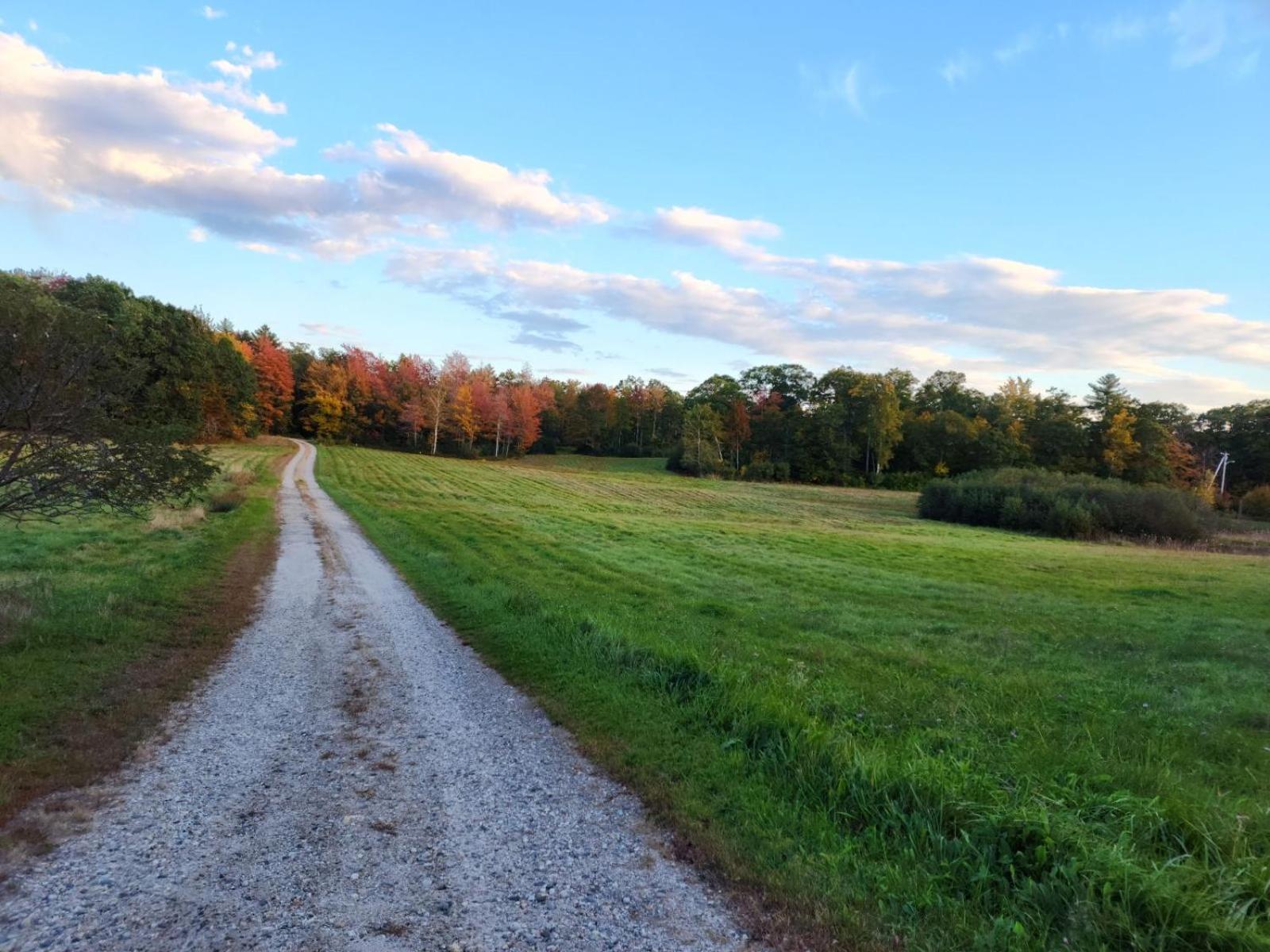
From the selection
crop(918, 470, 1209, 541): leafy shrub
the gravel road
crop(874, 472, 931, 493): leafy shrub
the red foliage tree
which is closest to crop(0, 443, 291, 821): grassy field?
the gravel road

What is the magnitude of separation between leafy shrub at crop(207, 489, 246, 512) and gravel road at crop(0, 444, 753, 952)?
20961 millimetres

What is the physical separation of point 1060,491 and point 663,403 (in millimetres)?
72996

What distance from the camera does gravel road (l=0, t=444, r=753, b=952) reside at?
3771mm

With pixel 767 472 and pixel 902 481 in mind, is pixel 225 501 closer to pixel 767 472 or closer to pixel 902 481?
pixel 767 472

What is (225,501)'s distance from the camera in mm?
26688

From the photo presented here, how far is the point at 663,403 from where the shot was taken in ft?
383

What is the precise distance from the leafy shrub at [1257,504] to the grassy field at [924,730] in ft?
214

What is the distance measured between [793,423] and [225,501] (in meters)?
81.6

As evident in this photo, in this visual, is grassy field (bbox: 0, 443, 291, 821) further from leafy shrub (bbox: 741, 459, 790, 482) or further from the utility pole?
the utility pole

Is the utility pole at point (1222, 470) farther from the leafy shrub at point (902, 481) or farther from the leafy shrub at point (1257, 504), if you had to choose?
the leafy shrub at point (902, 481)

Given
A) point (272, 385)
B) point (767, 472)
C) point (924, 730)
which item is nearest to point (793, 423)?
point (767, 472)

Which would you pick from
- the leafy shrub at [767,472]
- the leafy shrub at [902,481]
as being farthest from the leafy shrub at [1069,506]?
the leafy shrub at [767,472]

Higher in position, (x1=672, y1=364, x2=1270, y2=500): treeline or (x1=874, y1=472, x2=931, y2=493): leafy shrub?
(x1=672, y1=364, x2=1270, y2=500): treeline

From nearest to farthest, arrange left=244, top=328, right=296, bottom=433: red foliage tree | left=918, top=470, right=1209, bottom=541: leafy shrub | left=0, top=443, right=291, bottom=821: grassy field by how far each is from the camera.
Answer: left=0, top=443, right=291, bottom=821: grassy field, left=918, top=470, right=1209, bottom=541: leafy shrub, left=244, top=328, right=296, bottom=433: red foliage tree
